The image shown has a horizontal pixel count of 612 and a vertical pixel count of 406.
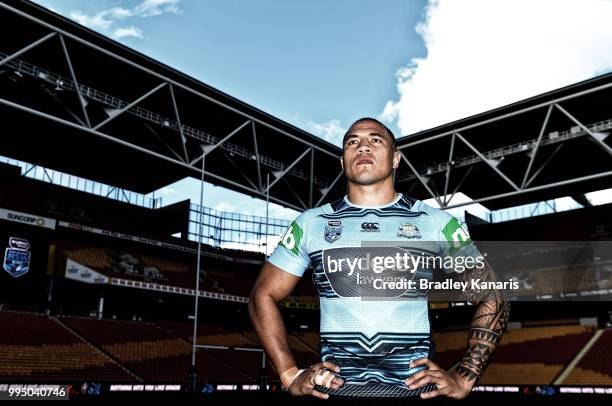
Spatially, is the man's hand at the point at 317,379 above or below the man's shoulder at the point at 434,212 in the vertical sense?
below

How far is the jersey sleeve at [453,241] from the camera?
8.43 ft

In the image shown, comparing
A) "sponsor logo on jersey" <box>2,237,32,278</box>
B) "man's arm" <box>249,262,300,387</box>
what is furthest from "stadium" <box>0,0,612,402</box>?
"man's arm" <box>249,262,300,387</box>

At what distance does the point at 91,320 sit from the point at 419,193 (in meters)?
22.7

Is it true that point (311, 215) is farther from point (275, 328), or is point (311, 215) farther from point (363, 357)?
point (363, 357)

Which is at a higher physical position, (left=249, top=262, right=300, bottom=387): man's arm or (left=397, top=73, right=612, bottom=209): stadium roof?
(left=397, top=73, right=612, bottom=209): stadium roof

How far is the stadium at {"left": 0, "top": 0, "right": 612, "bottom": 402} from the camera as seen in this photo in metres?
24.5

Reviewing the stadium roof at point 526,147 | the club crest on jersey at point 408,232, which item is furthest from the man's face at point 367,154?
the stadium roof at point 526,147

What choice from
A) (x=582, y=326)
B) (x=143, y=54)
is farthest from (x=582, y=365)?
(x=143, y=54)

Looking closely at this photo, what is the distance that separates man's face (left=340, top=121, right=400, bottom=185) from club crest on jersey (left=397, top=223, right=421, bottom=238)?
0.94 ft

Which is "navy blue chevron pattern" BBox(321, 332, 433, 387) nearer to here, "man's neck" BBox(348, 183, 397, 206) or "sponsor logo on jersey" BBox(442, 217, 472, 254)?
"sponsor logo on jersey" BBox(442, 217, 472, 254)

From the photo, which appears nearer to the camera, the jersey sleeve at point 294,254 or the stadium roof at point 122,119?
the jersey sleeve at point 294,254

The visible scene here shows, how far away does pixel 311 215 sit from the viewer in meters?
2.80

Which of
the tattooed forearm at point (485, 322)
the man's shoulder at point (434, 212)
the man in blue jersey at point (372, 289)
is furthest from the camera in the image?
the man's shoulder at point (434, 212)

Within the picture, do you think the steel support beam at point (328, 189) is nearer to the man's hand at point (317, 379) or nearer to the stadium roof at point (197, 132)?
the stadium roof at point (197, 132)
